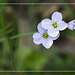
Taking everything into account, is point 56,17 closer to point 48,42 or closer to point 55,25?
point 55,25

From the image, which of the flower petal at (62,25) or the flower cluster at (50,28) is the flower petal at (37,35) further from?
the flower petal at (62,25)

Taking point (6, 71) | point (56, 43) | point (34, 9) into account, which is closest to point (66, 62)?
point (56, 43)

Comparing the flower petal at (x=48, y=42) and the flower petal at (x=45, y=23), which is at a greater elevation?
the flower petal at (x=45, y=23)

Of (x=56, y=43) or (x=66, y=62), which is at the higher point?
(x=56, y=43)

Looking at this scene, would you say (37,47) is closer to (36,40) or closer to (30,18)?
(30,18)

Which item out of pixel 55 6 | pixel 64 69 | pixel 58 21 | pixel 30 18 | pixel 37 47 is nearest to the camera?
pixel 58 21

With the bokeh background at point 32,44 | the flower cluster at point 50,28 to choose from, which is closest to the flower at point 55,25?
the flower cluster at point 50,28

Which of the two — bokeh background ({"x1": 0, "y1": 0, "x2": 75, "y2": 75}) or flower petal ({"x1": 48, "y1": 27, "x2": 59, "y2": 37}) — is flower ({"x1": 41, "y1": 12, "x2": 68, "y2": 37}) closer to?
flower petal ({"x1": 48, "y1": 27, "x2": 59, "y2": 37})
